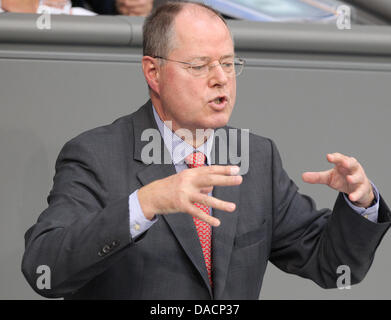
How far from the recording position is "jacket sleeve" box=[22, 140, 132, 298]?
4.06 ft

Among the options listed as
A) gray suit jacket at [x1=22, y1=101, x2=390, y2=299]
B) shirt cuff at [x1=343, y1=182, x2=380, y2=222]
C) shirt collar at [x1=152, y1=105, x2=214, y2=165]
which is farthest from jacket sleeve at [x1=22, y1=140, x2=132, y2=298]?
shirt cuff at [x1=343, y1=182, x2=380, y2=222]

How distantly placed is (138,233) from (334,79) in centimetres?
81

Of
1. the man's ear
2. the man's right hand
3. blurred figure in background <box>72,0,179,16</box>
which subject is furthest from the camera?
blurred figure in background <box>72,0,179,16</box>

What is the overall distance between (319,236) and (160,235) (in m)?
0.30

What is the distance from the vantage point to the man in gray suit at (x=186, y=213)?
129cm

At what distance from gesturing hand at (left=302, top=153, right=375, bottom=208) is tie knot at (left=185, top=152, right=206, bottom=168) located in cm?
21

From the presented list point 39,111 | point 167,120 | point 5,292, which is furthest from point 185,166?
point 5,292

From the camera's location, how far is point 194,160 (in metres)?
1.45

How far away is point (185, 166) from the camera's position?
1.45m

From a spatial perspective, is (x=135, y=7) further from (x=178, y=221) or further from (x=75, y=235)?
(x=75, y=235)

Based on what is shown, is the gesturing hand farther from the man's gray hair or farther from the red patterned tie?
the man's gray hair

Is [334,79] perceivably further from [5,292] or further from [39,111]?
[5,292]

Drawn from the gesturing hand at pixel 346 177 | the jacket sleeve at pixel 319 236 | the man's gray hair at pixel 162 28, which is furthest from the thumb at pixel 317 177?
the man's gray hair at pixel 162 28

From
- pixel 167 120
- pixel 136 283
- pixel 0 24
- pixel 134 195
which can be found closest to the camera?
pixel 134 195
